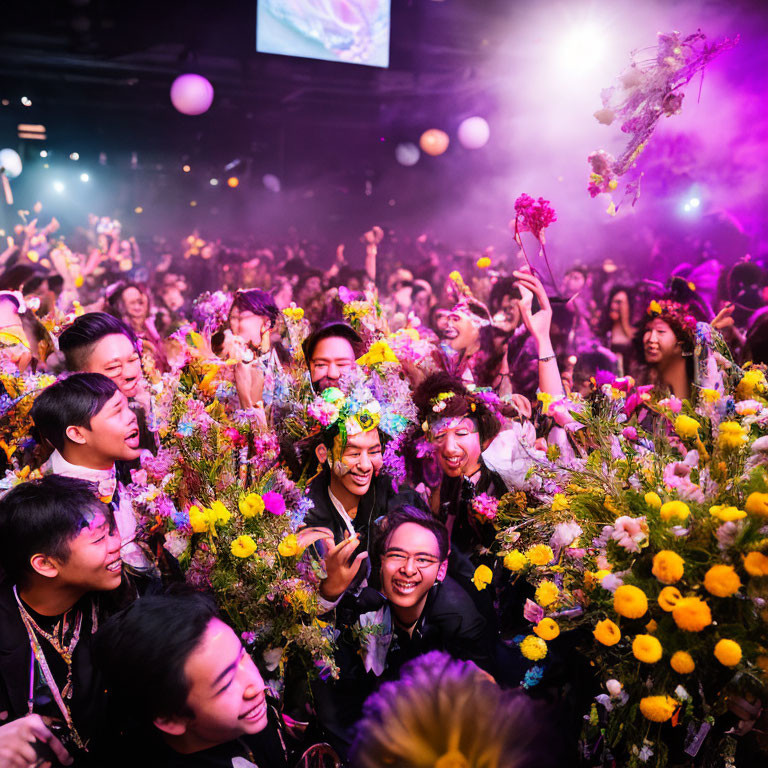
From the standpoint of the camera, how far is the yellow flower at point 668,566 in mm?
1068

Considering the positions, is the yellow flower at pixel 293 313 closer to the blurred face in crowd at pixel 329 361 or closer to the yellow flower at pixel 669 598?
the blurred face in crowd at pixel 329 361

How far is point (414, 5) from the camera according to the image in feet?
25.7

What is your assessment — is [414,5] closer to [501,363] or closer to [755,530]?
[501,363]

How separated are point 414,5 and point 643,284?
4.48m

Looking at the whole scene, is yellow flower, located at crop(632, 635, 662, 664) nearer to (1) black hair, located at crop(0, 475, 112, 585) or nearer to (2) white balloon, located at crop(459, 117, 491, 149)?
(1) black hair, located at crop(0, 475, 112, 585)

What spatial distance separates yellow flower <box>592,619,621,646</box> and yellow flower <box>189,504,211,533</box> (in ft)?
2.90

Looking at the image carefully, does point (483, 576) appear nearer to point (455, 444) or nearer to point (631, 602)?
point (455, 444)

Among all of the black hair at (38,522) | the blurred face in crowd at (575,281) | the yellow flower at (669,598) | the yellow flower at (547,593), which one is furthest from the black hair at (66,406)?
the blurred face in crowd at (575,281)

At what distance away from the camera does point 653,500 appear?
121 cm

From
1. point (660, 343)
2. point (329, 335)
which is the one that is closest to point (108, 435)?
point (329, 335)

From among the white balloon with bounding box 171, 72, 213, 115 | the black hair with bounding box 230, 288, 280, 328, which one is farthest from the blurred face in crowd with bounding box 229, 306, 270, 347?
the white balloon with bounding box 171, 72, 213, 115

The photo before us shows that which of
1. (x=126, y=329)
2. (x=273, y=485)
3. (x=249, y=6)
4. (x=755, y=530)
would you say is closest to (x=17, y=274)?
(x=126, y=329)

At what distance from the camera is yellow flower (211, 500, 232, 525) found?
60.4 inches

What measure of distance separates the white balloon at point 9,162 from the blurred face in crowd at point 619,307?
7.12m
